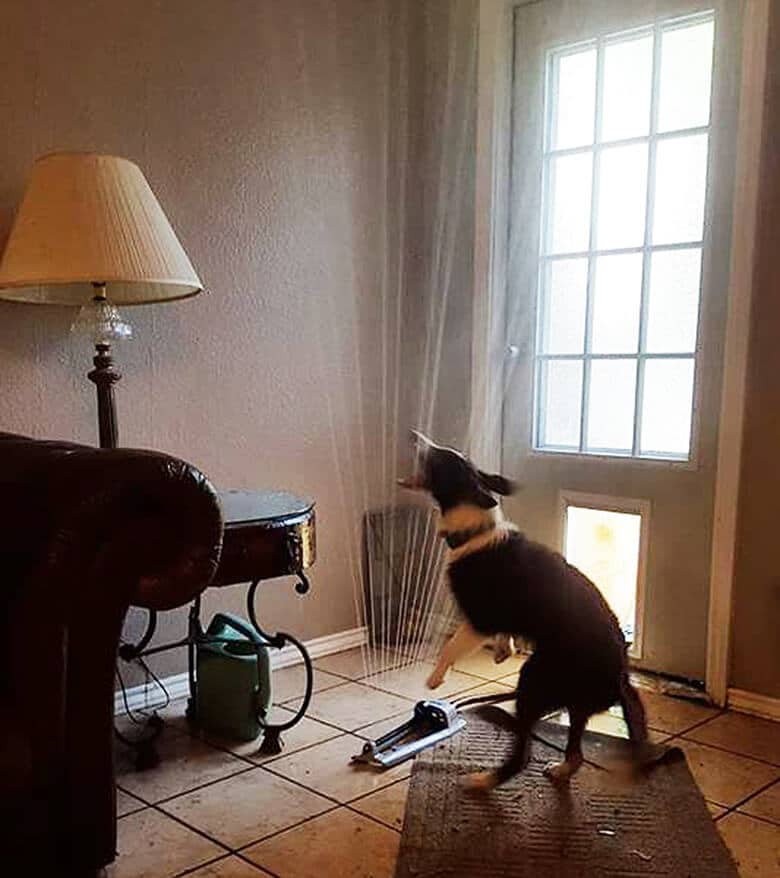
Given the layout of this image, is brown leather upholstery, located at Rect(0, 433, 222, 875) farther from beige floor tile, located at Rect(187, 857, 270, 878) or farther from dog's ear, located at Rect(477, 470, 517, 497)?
dog's ear, located at Rect(477, 470, 517, 497)

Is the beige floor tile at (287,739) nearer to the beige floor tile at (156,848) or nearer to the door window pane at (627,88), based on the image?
the beige floor tile at (156,848)

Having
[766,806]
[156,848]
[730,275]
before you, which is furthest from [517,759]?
[730,275]

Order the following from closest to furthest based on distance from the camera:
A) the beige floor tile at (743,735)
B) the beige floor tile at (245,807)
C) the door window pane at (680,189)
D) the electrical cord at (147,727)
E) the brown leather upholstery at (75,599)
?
the brown leather upholstery at (75,599) → the beige floor tile at (245,807) → the electrical cord at (147,727) → the beige floor tile at (743,735) → the door window pane at (680,189)

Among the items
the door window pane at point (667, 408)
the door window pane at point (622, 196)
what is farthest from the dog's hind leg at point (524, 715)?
the door window pane at point (622, 196)

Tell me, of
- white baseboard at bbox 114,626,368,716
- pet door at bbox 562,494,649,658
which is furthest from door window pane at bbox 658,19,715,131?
white baseboard at bbox 114,626,368,716

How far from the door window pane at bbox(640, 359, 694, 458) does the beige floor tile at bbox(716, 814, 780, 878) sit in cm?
94

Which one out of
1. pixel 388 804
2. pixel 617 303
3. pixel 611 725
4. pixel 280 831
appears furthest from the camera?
pixel 617 303

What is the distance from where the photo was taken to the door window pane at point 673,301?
2.27m

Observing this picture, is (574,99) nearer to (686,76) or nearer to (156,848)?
(686,76)

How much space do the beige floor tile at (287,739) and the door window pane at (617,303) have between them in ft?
3.93

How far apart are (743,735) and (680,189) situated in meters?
1.34

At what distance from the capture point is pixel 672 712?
2225 mm

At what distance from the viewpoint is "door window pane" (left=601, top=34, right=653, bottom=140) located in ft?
7.18

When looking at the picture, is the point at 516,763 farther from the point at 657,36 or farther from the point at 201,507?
the point at 657,36
